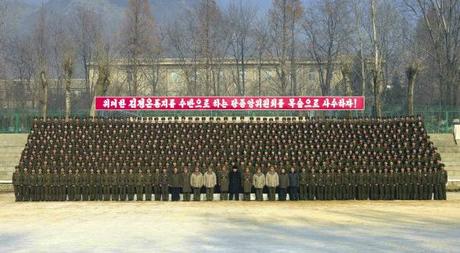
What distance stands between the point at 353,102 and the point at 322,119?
2.65 meters

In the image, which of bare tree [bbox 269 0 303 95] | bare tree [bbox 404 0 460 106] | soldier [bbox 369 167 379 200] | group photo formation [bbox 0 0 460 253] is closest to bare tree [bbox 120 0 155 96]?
group photo formation [bbox 0 0 460 253]

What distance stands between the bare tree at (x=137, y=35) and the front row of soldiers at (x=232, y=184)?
18.8 m

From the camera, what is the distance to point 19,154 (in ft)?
86.0

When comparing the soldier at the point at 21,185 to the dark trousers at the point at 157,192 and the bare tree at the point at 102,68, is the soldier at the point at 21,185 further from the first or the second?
the bare tree at the point at 102,68

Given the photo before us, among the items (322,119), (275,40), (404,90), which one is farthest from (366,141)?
(404,90)

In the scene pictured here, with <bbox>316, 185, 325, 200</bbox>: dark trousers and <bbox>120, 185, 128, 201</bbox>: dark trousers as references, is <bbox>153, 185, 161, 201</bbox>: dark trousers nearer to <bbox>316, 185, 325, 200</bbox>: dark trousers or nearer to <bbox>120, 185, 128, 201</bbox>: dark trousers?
<bbox>120, 185, 128, 201</bbox>: dark trousers

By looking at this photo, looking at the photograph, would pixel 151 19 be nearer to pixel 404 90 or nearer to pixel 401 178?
pixel 404 90

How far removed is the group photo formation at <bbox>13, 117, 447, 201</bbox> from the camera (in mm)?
18844

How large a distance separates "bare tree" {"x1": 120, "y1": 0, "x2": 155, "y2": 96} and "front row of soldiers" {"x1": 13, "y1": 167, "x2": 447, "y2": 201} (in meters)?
18.8

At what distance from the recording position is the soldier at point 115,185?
19000 mm

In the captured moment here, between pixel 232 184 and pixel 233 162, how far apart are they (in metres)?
0.87

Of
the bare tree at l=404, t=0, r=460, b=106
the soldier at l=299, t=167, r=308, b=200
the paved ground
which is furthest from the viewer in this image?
the bare tree at l=404, t=0, r=460, b=106

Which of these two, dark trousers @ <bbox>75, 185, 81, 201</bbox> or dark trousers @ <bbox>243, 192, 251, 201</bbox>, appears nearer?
dark trousers @ <bbox>243, 192, 251, 201</bbox>

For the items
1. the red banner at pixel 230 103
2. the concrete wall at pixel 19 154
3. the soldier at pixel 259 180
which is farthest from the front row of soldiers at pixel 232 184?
the red banner at pixel 230 103
